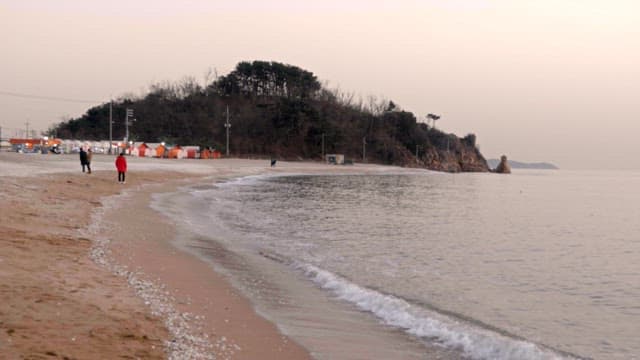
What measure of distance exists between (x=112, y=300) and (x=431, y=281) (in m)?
6.80

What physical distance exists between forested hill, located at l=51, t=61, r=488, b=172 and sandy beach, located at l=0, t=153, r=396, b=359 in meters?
105

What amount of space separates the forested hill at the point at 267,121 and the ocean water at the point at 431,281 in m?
97.5

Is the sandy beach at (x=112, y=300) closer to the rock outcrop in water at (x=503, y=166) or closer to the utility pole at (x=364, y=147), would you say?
the utility pole at (x=364, y=147)

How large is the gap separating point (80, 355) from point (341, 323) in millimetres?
3973

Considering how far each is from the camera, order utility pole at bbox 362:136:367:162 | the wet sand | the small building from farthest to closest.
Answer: utility pole at bbox 362:136:367:162, the small building, the wet sand

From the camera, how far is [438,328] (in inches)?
332

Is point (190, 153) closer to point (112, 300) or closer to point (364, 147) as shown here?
point (364, 147)

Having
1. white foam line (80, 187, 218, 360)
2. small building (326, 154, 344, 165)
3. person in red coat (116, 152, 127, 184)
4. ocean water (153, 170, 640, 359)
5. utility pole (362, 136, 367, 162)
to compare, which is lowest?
ocean water (153, 170, 640, 359)

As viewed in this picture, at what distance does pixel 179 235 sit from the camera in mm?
16734

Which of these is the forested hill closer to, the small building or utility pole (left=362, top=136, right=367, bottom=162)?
utility pole (left=362, top=136, right=367, bottom=162)

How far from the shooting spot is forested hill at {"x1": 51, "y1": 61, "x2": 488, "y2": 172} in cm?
12862

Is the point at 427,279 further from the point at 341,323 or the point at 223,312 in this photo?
the point at 223,312

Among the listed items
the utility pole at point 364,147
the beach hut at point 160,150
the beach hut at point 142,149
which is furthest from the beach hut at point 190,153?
the utility pole at point 364,147

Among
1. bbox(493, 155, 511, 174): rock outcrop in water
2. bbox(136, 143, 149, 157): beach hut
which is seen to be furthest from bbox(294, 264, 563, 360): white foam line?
bbox(493, 155, 511, 174): rock outcrop in water
